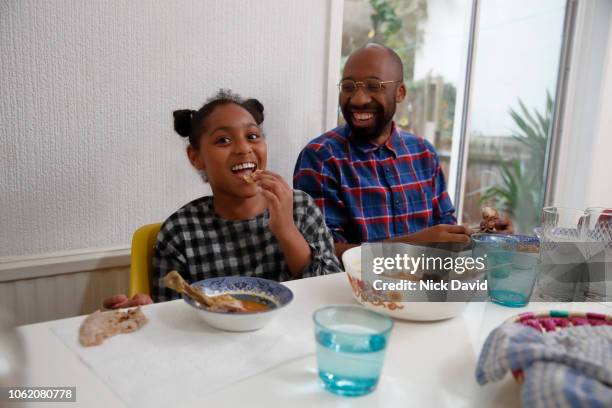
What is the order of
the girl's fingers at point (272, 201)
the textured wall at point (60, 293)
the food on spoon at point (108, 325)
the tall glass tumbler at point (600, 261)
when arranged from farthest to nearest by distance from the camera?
the textured wall at point (60, 293)
the girl's fingers at point (272, 201)
the tall glass tumbler at point (600, 261)
the food on spoon at point (108, 325)

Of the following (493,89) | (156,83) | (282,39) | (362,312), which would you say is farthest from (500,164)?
(362,312)

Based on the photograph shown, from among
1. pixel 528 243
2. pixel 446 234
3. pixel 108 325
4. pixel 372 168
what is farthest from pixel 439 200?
pixel 108 325

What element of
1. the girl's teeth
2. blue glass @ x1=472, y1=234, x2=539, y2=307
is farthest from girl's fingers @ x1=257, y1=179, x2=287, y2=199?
the girl's teeth

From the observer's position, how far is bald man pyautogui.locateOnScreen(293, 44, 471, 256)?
168cm

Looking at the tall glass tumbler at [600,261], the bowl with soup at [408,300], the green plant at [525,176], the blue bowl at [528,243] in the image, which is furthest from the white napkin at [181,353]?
the green plant at [525,176]

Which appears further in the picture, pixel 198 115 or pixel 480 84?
pixel 480 84

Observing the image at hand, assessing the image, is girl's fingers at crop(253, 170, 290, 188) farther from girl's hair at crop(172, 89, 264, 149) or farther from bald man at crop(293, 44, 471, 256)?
bald man at crop(293, 44, 471, 256)

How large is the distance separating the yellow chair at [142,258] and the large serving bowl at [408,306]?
557 mm

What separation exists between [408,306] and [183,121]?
830mm

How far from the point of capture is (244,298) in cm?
87

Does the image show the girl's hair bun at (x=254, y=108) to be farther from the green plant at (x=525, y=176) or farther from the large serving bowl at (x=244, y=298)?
the green plant at (x=525, y=176)

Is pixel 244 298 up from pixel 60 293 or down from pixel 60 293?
up

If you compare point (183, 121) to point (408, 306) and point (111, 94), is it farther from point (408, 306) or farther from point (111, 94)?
point (408, 306)

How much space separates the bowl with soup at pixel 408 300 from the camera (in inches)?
32.7
